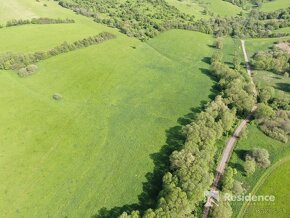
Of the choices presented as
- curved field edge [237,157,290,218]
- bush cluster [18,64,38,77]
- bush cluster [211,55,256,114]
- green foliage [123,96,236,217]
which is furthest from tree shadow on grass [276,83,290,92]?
bush cluster [18,64,38,77]

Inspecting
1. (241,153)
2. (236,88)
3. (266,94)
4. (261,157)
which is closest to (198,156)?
(241,153)

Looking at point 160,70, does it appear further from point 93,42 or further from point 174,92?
point 93,42

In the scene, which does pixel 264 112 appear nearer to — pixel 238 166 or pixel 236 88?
pixel 236 88

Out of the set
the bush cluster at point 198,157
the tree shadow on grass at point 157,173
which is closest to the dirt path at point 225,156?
the bush cluster at point 198,157

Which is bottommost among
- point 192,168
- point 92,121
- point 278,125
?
point 92,121

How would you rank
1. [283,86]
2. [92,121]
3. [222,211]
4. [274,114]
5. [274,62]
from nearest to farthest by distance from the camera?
[222,211]
[92,121]
[274,114]
[283,86]
[274,62]

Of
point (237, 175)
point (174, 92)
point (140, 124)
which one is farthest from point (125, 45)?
point (237, 175)

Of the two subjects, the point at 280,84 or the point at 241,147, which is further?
the point at 280,84
